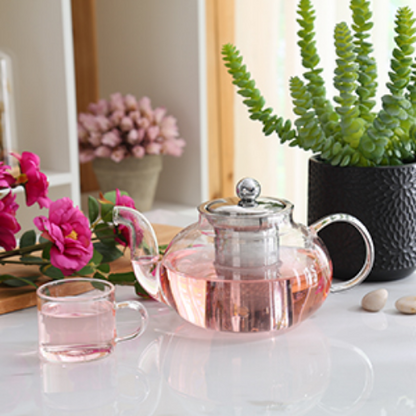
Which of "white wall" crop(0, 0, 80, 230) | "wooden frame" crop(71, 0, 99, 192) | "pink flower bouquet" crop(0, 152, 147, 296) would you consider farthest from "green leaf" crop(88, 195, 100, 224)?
"wooden frame" crop(71, 0, 99, 192)

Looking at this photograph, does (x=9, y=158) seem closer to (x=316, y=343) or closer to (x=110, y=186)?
(x=110, y=186)

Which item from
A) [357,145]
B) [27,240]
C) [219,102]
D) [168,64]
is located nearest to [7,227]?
[27,240]

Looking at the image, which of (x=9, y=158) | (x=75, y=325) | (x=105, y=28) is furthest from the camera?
(x=105, y=28)

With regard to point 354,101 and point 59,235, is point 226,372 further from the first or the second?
point 354,101

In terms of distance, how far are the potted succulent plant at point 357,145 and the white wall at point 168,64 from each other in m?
1.06

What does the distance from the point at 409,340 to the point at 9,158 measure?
1.19 meters

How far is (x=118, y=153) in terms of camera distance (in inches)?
69.1

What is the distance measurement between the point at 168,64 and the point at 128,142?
29 centimetres

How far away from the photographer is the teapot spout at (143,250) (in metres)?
0.64

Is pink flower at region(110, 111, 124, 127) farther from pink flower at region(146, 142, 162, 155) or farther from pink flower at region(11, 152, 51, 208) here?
pink flower at region(11, 152, 51, 208)

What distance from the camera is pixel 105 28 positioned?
2020mm

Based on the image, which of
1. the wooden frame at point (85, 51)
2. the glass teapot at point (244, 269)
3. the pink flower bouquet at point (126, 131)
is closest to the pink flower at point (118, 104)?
the pink flower bouquet at point (126, 131)

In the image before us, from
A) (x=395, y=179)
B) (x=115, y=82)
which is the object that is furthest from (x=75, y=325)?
(x=115, y=82)

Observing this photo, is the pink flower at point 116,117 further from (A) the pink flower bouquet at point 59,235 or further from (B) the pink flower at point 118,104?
(A) the pink flower bouquet at point 59,235
